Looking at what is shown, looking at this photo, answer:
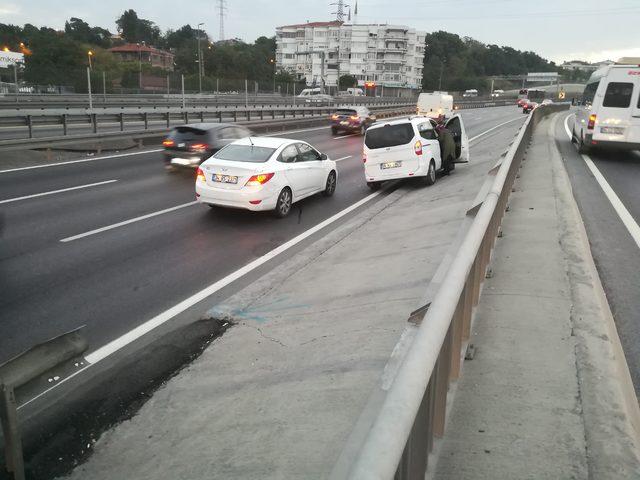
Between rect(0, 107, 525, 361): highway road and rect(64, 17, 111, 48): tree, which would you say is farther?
rect(64, 17, 111, 48): tree

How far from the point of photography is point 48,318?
20.9ft

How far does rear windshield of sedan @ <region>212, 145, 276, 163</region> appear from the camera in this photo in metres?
11.7

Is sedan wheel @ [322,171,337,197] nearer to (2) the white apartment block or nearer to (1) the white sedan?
(1) the white sedan

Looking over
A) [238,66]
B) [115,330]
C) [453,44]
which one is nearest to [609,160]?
[115,330]

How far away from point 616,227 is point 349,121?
81.4 feet

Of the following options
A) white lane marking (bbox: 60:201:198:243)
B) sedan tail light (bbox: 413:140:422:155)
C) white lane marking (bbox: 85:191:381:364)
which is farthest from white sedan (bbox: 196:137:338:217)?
sedan tail light (bbox: 413:140:422:155)

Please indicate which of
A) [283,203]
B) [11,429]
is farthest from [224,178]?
[11,429]

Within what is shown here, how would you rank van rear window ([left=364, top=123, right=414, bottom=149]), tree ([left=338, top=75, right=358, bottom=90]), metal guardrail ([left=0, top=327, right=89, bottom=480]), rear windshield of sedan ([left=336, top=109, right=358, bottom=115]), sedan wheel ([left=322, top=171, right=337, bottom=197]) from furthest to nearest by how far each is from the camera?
1. tree ([left=338, top=75, right=358, bottom=90])
2. rear windshield of sedan ([left=336, top=109, right=358, bottom=115])
3. van rear window ([left=364, top=123, right=414, bottom=149])
4. sedan wheel ([left=322, top=171, right=337, bottom=197])
5. metal guardrail ([left=0, top=327, right=89, bottom=480])

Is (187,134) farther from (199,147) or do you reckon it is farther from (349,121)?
(349,121)

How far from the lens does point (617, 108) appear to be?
17.2m

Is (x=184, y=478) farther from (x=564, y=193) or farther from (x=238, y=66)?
(x=238, y=66)

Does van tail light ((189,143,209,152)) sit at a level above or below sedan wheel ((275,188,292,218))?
above

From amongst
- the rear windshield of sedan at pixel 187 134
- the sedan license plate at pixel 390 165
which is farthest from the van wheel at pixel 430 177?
the rear windshield of sedan at pixel 187 134

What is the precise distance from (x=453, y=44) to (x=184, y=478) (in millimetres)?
196123
